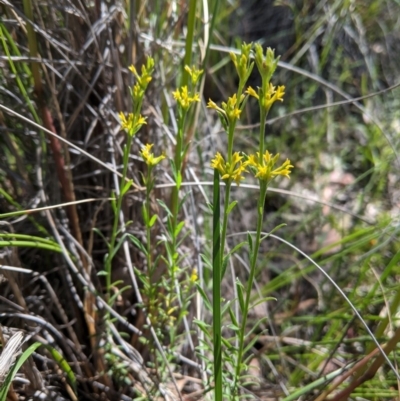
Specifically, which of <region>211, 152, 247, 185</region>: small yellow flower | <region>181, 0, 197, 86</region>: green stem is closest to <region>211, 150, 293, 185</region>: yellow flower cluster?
<region>211, 152, 247, 185</region>: small yellow flower

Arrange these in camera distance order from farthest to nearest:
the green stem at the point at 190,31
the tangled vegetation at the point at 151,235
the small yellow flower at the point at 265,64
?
1. the green stem at the point at 190,31
2. the tangled vegetation at the point at 151,235
3. the small yellow flower at the point at 265,64

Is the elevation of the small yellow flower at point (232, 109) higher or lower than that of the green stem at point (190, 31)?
lower

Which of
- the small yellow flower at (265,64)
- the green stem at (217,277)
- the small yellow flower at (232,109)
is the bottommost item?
the green stem at (217,277)

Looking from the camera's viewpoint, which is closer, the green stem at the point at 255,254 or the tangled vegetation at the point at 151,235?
the green stem at the point at 255,254

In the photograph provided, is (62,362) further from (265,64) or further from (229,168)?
(265,64)

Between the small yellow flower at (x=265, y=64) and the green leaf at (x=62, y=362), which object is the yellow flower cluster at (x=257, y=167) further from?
the green leaf at (x=62, y=362)

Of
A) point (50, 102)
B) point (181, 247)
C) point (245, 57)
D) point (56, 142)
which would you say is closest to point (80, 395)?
point (181, 247)

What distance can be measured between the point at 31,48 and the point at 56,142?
0.65 ft

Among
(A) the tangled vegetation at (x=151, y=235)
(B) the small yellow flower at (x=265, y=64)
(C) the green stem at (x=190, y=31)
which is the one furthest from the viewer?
(C) the green stem at (x=190, y=31)

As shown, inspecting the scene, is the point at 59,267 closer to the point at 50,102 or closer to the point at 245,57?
the point at 50,102

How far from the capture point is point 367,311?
146cm

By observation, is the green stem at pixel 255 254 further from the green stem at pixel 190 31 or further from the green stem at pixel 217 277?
the green stem at pixel 190 31

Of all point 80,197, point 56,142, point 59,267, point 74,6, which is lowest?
point 59,267

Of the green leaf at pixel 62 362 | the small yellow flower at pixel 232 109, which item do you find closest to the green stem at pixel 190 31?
the small yellow flower at pixel 232 109
